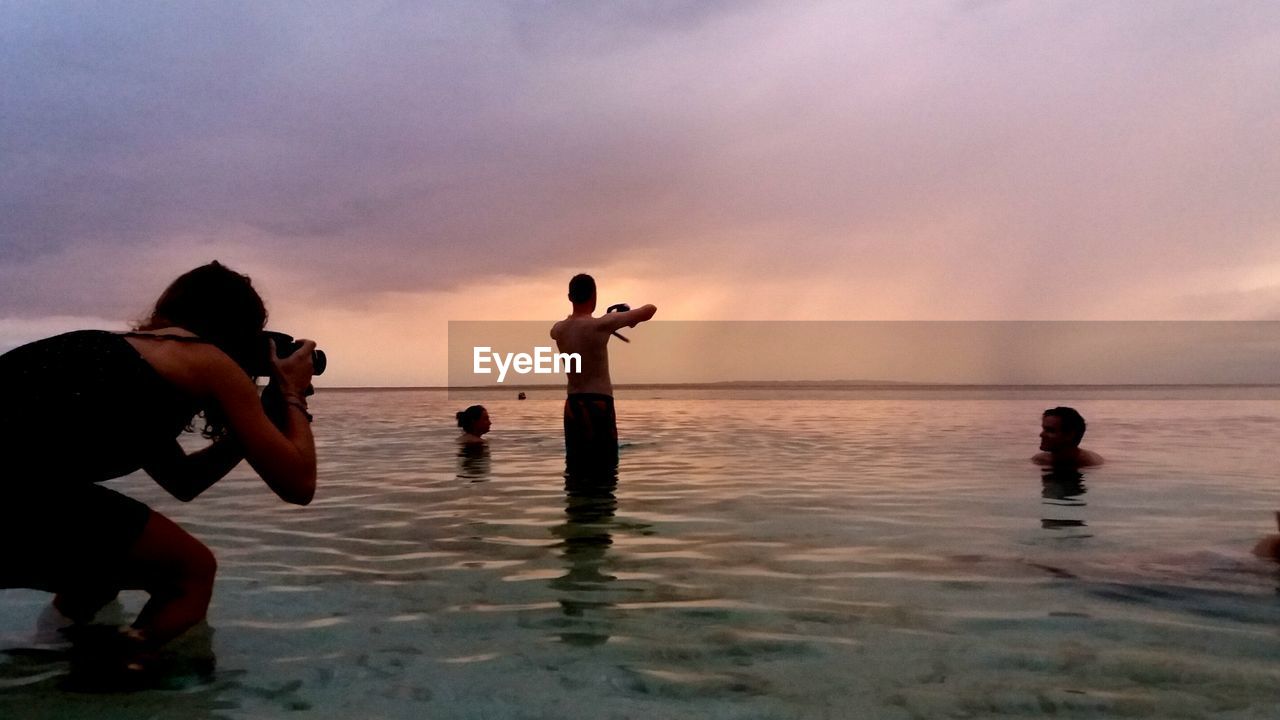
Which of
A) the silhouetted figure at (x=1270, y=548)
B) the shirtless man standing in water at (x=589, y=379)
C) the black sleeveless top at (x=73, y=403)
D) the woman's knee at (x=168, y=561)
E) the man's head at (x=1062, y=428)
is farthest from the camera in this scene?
the man's head at (x=1062, y=428)

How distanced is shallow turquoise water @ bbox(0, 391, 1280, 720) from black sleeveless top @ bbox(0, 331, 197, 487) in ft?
3.00

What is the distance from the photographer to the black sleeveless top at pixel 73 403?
10.1ft

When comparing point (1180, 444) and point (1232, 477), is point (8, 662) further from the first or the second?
point (1180, 444)

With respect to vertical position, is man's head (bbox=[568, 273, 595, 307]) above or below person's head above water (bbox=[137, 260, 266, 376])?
above

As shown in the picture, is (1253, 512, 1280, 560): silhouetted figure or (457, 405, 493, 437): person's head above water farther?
(457, 405, 493, 437): person's head above water

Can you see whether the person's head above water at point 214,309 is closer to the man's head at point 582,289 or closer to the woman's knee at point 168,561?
the woman's knee at point 168,561

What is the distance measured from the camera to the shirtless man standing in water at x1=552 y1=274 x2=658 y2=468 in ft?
30.4

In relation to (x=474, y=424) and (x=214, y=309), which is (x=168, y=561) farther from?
(x=474, y=424)

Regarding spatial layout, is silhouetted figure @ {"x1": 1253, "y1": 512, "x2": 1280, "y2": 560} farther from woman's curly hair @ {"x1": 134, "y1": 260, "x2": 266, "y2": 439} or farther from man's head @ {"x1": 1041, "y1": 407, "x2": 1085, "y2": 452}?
woman's curly hair @ {"x1": 134, "y1": 260, "x2": 266, "y2": 439}

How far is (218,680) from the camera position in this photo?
336 cm

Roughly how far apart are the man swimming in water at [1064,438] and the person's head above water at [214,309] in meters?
9.51

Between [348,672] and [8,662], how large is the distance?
152 centimetres

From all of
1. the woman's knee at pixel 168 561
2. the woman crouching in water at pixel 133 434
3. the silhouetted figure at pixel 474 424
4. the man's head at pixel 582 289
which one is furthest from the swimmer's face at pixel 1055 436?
the woman's knee at pixel 168 561

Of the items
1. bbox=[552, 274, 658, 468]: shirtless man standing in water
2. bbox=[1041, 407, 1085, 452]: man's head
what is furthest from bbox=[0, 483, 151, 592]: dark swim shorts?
bbox=[1041, 407, 1085, 452]: man's head
